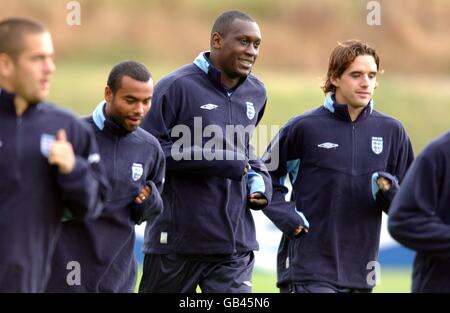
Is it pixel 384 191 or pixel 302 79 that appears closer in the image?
pixel 384 191

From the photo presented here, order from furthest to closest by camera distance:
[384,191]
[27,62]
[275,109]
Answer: [275,109] < [384,191] < [27,62]

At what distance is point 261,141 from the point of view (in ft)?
32.6

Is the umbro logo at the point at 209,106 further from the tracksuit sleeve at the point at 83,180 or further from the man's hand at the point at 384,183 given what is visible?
the tracksuit sleeve at the point at 83,180

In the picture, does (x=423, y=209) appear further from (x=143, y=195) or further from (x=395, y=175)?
(x=395, y=175)

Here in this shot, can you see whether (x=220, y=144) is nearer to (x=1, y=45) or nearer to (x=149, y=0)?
(x=1, y=45)

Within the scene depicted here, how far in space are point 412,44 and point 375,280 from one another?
1962 cm

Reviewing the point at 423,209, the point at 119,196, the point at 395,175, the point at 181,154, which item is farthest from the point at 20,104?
the point at 395,175

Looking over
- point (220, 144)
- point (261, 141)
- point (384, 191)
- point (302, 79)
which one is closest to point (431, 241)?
point (384, 191)

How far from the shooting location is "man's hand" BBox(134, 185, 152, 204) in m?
6.90

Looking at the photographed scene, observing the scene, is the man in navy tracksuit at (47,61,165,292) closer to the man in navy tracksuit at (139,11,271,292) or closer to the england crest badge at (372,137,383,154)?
the man in navy tracksuit at (139,11,271,292)

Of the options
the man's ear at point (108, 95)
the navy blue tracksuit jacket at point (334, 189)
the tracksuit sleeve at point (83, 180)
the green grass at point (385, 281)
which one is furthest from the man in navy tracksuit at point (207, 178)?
the green grass at point (385, 281)

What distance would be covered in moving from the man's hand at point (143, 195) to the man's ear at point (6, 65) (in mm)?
1456

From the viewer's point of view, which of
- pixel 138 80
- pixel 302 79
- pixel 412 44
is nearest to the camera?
pixel 138 80

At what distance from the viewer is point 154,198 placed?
6961mm
